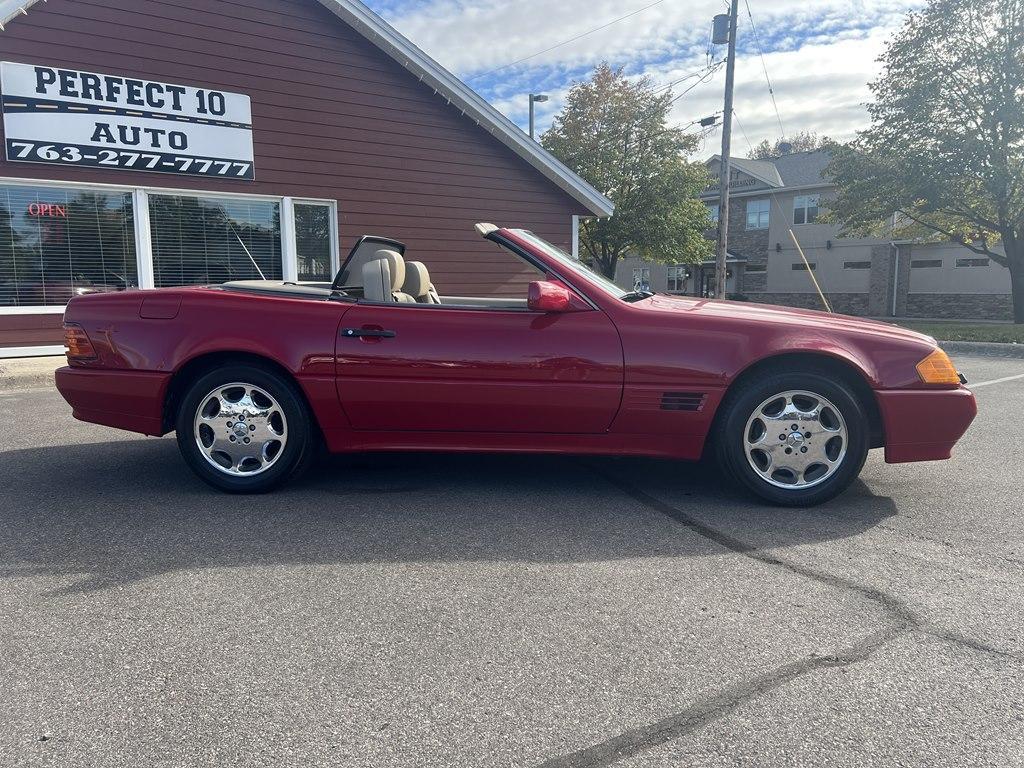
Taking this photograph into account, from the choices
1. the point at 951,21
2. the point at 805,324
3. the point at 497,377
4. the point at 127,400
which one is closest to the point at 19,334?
the point at 127,400

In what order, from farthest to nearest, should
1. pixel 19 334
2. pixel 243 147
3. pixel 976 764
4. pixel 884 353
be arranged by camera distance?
1. pixel 243 147
2. pixel 19 334
3. pixel 884 353
4. pixel 976 764

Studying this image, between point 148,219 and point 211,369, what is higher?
point 148,219

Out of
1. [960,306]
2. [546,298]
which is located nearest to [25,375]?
[546,298]

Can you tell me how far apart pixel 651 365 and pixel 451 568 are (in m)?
1.52

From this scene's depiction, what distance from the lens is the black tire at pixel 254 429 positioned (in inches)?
158

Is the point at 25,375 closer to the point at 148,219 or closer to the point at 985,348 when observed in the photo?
the point at 148,219

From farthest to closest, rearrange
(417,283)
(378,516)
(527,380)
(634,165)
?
(634,165) → (417,283) → (527,380) → (378,516)

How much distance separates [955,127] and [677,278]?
20176 millimetres

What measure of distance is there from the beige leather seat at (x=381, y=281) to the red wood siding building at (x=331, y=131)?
23.7 feet

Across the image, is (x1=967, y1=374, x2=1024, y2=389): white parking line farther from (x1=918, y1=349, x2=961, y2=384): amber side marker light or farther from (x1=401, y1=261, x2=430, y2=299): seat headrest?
(x1=401, y1=261, x2=430, y2=299): seat headrest

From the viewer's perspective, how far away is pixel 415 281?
4.74m

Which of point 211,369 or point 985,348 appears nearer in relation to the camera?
point 211,369

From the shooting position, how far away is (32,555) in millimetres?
3221

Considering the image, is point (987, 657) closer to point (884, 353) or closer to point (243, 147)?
point (884, 353)
